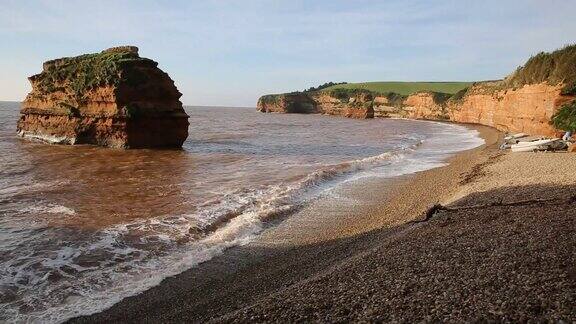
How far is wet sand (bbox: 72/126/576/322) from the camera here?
18.0 feet

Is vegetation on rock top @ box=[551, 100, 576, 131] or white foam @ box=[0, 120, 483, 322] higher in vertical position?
vegetation on rock top @ box=[551, 100, 576, 131]

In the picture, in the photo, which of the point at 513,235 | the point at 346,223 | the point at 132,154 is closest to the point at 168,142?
the point at 132,154

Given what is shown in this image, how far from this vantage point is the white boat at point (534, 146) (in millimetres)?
23109

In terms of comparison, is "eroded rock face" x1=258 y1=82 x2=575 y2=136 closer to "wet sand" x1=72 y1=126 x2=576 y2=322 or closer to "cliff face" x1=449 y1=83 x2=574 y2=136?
"cliff face" x1=449 y1=83 x2=574 y2=136

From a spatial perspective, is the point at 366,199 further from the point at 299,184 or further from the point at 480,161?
the point at 480,161

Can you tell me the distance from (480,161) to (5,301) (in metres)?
22.8

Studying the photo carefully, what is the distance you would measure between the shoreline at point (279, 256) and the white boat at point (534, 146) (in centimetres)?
1025

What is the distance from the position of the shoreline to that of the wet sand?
0.03 meters

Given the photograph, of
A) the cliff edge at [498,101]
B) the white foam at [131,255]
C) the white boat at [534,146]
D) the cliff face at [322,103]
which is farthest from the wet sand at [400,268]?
the cliff face at [322,103]

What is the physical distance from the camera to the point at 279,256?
10.3 meters

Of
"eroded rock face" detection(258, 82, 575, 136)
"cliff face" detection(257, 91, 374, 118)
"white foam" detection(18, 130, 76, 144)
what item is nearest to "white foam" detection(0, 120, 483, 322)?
"white foam" detection(18, 130, 76, 144)

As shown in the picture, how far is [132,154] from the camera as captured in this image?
31.5 meters

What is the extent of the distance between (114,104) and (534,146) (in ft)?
100

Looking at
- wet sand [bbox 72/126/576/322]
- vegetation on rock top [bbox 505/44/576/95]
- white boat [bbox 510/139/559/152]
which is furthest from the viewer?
vegetation on rock top [bbox 505/44/576/95]
